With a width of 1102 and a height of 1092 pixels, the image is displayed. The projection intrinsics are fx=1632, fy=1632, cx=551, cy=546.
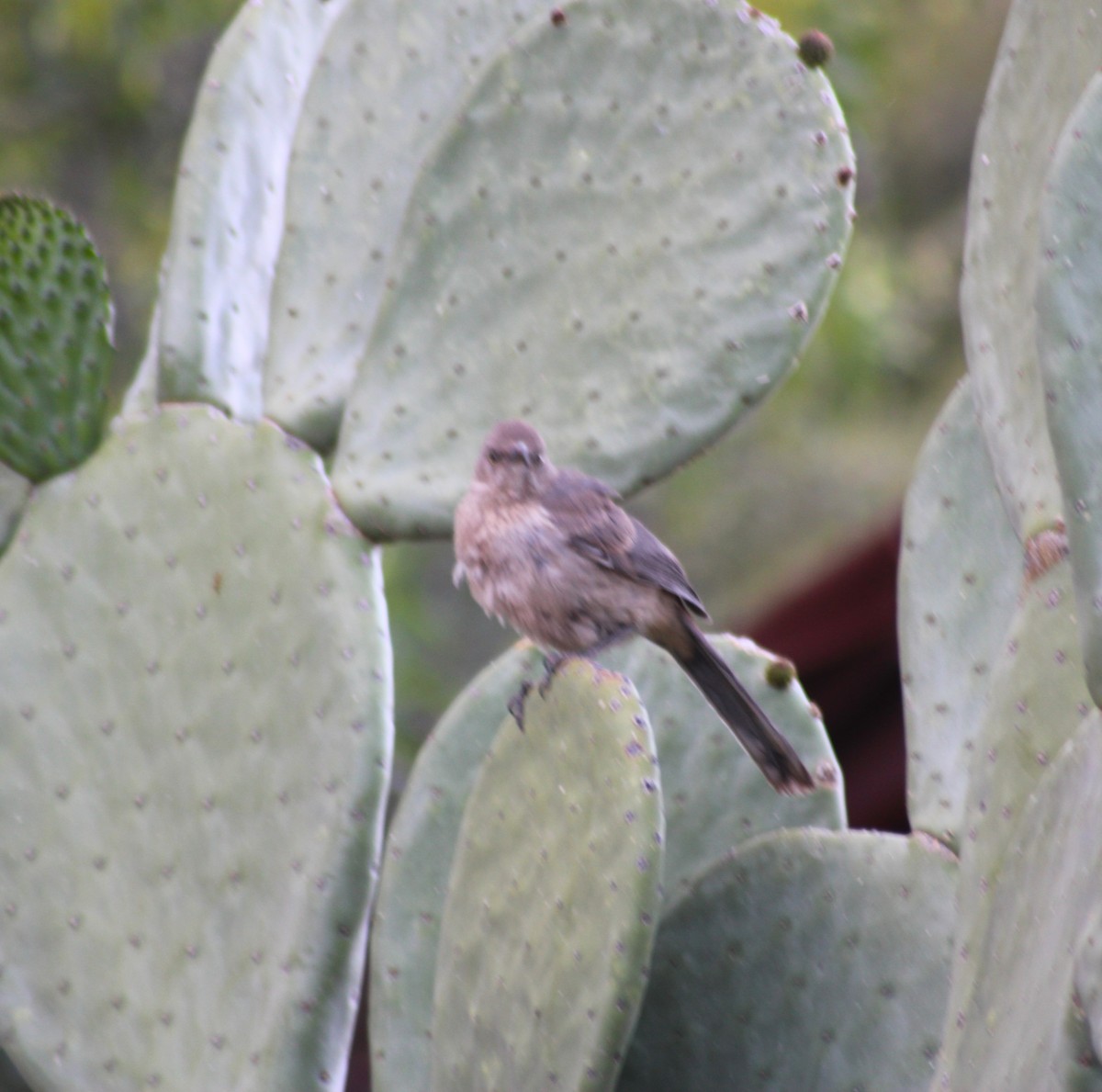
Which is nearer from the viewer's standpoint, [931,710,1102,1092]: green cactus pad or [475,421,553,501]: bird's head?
[931,710,1102,1092]: green cactus pad

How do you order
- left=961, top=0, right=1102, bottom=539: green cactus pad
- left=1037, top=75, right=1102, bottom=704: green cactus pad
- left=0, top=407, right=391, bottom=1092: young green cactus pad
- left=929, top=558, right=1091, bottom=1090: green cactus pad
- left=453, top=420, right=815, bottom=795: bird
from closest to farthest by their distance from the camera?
1. left=1037, top=75, right=1102, bottom=704: green cactus pad
2. left=929, top=558, right=1091, bottom=1090: green cactus pad
3. left=961, top=0, right=1102, bottom=539: green cactus pad
4. left=0, top=407, right=391, bottom=1092: young green cactus pad
5. left=453, top=420, right=815, bottom=795: bird

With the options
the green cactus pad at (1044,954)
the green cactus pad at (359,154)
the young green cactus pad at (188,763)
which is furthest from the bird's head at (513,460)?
the green cactus pad at (1044,954)

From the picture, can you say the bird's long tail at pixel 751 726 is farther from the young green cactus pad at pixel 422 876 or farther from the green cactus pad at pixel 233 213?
the green cactus pad at pixel 233 213

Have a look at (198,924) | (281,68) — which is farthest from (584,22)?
(198,924)

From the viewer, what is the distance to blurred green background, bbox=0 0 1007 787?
17.0ft

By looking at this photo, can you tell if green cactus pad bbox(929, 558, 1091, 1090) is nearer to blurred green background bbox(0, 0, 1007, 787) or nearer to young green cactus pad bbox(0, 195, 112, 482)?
young green cactus pad bbox(0, 195, 112, 482)

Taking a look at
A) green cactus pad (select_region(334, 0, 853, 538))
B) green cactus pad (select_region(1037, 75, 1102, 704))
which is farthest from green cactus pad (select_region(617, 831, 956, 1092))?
green cactus pad (select_region(1037, 75, 1102, 704))

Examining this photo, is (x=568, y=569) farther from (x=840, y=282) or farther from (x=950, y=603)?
(x=840, y=282)

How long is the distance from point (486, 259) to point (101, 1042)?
107 centimetres

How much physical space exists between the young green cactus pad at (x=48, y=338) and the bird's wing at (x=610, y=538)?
668 mm

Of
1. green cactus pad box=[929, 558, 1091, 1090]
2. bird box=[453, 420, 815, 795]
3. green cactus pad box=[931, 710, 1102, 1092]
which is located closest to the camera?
green cactus pad box=[931, 710, 1102, 1092]

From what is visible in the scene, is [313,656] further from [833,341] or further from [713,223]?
[833,341]

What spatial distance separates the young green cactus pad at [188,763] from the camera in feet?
6.08

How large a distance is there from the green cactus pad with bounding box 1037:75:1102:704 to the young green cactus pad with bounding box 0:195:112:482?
1381 millimetres
